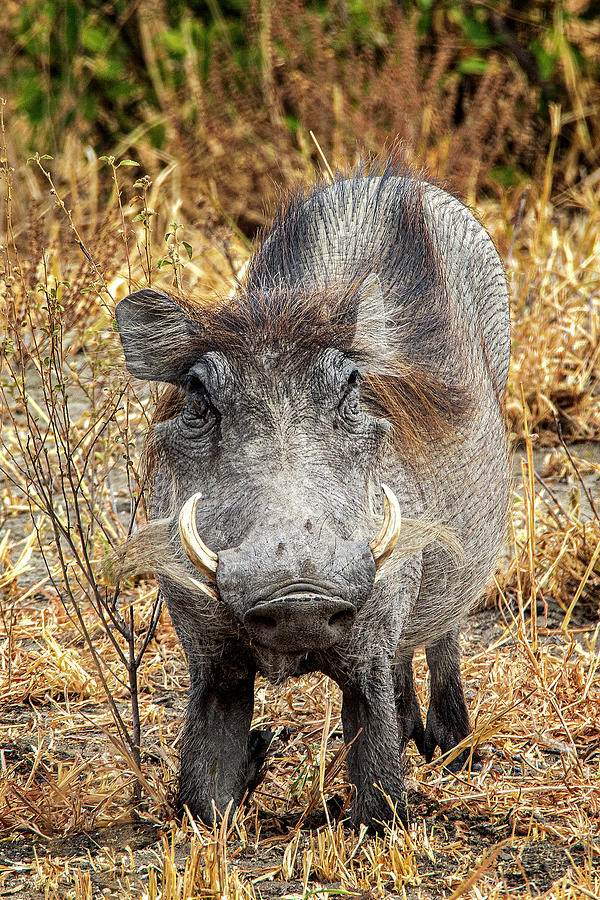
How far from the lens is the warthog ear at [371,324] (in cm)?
261

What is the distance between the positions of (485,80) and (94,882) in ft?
19.2

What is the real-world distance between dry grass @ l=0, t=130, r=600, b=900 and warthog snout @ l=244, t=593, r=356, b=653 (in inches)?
18.5

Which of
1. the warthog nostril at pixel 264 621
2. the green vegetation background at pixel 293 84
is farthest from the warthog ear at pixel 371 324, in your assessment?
the green vegetation background at pixel 293 84

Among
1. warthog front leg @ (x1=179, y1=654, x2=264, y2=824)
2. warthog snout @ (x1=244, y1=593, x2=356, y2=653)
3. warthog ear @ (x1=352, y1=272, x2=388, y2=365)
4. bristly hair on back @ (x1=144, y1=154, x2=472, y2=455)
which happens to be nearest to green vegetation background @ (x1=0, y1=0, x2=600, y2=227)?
bristly hair on back @ (x1=144, y1=154, x2=472, y2=455)

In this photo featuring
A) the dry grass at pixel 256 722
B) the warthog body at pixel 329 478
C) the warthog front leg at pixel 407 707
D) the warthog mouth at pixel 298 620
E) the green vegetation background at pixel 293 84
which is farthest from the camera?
the green vegetation background at pixel 293 84

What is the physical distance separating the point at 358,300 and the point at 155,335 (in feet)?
1.45

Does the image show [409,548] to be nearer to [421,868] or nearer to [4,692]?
[421,868]

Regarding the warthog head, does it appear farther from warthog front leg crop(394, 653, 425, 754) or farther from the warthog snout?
warthog front leg crop(394, 653, 425, 754)

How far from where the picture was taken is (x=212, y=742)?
266 centimetres

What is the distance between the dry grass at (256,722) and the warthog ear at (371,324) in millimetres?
353

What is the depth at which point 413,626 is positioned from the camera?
2.88 m

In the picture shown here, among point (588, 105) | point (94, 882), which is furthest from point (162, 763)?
point (588, 105)

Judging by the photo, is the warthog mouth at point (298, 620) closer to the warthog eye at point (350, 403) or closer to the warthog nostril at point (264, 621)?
the warthog nostril at point (264, 621)

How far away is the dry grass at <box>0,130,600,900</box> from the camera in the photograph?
8.00 feet
